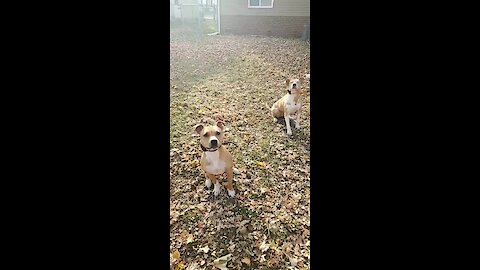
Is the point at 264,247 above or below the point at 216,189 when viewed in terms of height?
below

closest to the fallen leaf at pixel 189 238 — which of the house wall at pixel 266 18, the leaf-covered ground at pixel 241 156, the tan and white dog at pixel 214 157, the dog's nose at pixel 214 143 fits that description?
the leaf-covered ground at pixel 241 156

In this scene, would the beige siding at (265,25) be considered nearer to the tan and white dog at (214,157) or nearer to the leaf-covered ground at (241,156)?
A: the leaf-covered ground at (241,156)

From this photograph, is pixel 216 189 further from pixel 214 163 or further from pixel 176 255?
pixel 176 255

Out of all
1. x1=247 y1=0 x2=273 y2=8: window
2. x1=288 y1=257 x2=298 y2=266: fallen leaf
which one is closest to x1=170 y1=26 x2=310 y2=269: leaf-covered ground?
x1=288 y1=257 x2=298 y2=266: fallen leaf

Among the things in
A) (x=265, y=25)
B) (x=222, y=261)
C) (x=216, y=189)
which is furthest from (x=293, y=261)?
(x=265, y=25)
